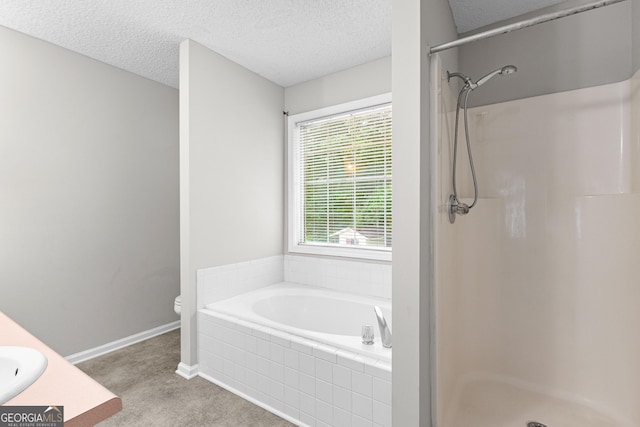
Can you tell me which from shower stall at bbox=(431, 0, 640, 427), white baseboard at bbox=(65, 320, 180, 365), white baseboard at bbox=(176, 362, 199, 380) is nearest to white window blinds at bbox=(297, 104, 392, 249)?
shower stall at bbox=(431, 0, 640, 427)

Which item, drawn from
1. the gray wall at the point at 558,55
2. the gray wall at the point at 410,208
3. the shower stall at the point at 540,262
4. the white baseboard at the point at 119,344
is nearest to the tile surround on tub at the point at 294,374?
the gray wall at the point at 410,208

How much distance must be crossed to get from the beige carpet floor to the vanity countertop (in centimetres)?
133

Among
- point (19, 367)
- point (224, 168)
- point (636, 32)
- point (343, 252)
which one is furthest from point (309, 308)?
point (636, 32)

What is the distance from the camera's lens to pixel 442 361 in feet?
5.55

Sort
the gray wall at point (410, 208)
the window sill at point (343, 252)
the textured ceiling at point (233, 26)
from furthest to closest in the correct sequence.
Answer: the window sill at point (343, 252) < the textured ceiling at point (233, 26) < the gray wall at point (410, 208)

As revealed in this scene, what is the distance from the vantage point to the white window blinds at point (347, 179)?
2.83 meters

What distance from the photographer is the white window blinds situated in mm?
2834

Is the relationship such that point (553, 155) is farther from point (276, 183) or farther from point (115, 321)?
point (115, 321)

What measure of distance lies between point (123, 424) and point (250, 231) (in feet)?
5.26

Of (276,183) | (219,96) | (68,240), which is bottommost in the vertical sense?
(68,240)

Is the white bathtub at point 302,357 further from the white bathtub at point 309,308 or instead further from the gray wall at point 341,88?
the gray wall at point 341,88

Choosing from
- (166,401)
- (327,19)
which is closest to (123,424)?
(166,401)

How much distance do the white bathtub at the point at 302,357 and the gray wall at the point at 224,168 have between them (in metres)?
0.32

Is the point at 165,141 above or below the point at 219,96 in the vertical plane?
below
